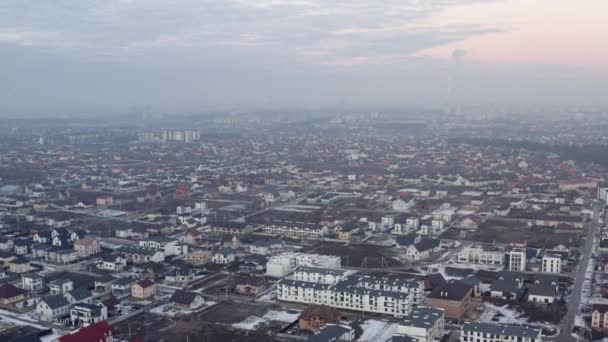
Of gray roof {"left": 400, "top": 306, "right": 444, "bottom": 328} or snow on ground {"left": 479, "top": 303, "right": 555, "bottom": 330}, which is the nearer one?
gray roof {"left": 400, "top": 306, "right": 444, "bottom": 328}

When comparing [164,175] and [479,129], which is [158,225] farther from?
[479,129]

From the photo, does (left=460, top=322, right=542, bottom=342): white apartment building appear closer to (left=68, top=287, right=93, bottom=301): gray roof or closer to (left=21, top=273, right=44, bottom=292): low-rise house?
(left=68, top=287, right=93, bottom=301): gray roof

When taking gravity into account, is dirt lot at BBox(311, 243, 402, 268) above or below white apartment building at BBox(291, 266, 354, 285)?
below

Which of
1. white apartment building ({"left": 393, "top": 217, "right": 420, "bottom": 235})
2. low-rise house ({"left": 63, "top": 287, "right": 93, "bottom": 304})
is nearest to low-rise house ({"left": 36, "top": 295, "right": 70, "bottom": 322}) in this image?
low-rise house ({"left": 63, "top": 287, "right": 93, "bottom": 304})

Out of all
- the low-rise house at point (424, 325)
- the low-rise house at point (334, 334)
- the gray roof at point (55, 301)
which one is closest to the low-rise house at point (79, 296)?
the gray roof at point (55, 301)

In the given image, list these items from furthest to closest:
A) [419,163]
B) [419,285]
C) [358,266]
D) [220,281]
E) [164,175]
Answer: [419,163] → [164,175] → [358,266] → [220,281] → [419,285]

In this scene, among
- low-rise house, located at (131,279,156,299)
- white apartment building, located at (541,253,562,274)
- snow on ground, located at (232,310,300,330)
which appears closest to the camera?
snow on ground, located at (232,310,300,330)

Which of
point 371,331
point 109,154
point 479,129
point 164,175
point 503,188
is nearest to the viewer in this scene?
point 371,331

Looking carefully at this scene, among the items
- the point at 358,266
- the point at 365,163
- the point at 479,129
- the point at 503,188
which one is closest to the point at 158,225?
the point at 358,266

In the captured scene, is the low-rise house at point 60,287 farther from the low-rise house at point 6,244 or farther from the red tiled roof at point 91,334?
the low-rise house at point 6,244
